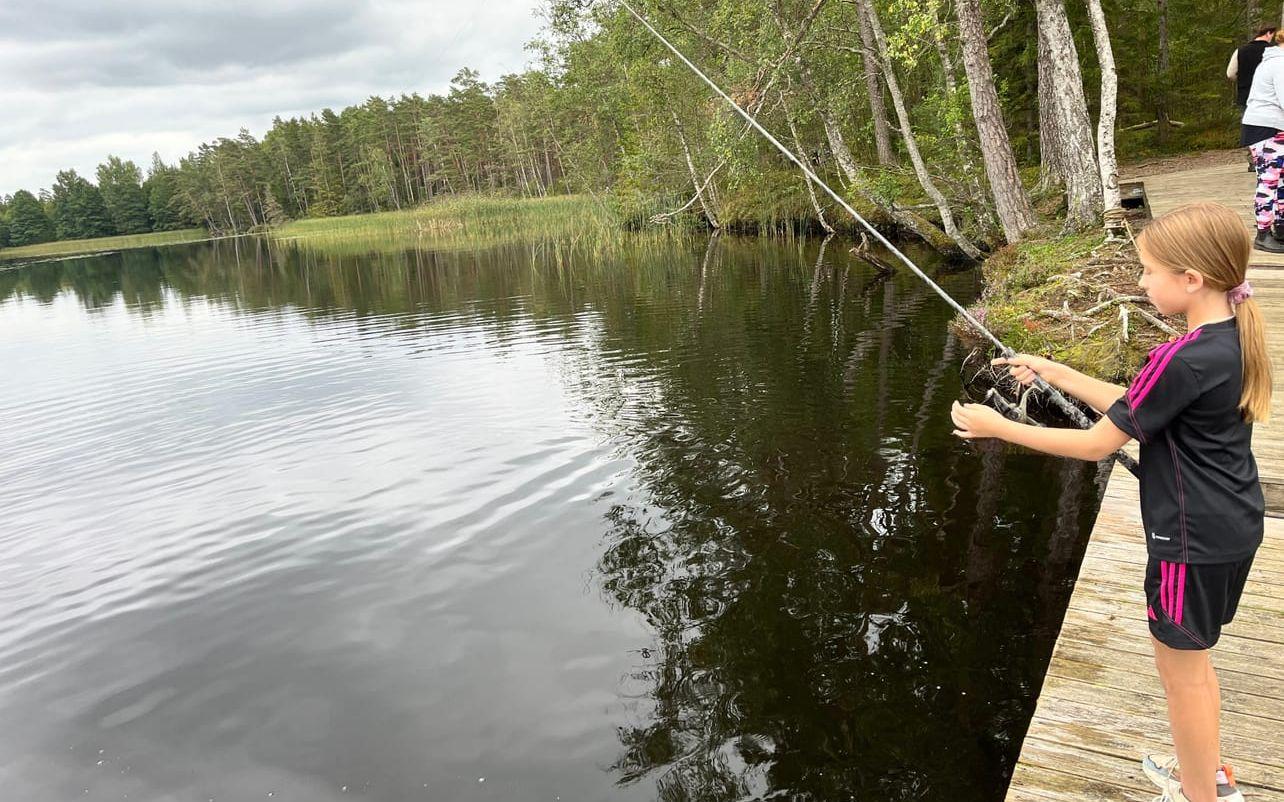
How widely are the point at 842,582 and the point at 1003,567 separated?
1.20m

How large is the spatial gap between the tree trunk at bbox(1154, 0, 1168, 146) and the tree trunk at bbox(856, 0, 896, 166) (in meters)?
7.75

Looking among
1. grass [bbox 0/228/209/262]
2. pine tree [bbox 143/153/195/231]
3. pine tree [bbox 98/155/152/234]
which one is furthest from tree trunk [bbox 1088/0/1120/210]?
pine tree [bbox 98/155/152/234]

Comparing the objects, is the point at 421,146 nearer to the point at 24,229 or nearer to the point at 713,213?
the point at 713,213

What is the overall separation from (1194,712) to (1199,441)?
34.4 inches

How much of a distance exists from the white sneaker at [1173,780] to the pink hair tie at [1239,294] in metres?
1.60

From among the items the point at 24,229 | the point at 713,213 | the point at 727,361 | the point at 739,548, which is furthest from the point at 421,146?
the point at 739,548

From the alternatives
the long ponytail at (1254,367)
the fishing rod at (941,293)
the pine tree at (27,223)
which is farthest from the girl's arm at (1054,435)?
the pine tree at (27,223)

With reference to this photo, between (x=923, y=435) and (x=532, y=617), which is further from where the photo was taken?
(x=923, y=435)

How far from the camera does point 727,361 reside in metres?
12.1

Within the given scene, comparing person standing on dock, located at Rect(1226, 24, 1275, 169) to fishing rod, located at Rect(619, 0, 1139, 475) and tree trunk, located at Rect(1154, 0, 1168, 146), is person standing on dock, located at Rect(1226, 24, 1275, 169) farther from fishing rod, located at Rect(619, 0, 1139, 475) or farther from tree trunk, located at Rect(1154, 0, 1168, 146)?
tree trunk, located at Rect(1154, 0, 1168, 146)

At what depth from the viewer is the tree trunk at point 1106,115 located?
405 inches

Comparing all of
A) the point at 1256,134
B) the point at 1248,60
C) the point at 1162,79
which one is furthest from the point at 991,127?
the point at 1162,79

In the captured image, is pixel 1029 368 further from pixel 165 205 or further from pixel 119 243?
pixel 165 205

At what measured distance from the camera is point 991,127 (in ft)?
39.9
